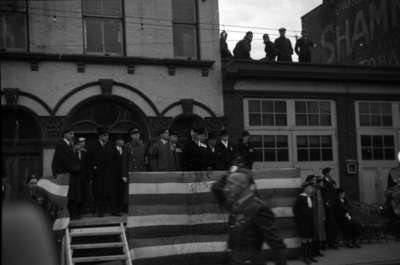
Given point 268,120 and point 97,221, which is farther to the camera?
point 268,120

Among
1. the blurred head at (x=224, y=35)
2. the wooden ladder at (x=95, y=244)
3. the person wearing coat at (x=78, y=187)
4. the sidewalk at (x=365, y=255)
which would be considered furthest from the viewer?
the blurred head at (x=224, y=35)

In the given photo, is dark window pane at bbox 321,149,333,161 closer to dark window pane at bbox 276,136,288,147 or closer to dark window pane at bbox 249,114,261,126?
dark window pane at bbox 276,136,288,147

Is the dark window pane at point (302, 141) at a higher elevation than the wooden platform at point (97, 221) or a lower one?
higher

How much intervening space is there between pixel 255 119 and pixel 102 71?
4.63m

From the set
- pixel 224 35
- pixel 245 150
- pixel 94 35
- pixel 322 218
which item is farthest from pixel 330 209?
pixel 94 35

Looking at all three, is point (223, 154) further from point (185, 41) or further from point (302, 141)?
point (302, 141)

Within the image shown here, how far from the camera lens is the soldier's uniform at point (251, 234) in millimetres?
7121

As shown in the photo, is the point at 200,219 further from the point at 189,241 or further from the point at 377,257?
the point at 377,257

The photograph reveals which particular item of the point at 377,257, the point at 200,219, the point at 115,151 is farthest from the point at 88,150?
the point at 377,257

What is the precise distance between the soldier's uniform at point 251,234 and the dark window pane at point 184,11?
958 centimetres

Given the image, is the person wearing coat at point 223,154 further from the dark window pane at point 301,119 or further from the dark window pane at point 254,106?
the dark window pane at point 301,119

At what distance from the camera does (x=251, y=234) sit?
7203 millimetres

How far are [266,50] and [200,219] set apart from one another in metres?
8.32

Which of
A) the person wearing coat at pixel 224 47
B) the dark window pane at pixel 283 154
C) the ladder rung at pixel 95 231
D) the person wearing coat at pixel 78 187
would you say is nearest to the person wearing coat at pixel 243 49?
the person wearing coat at pixel 224 47
